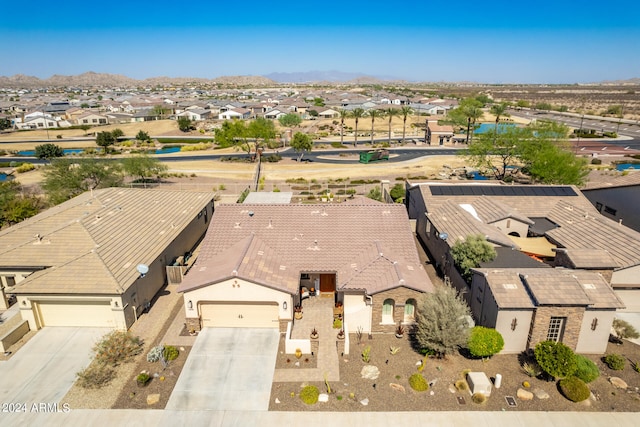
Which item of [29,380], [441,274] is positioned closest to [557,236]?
[441,274]

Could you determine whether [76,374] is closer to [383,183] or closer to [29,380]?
[29,380]

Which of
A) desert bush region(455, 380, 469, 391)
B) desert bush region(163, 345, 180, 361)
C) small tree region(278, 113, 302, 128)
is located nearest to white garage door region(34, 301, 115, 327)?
desert bush region(163, 345, 180, 361)

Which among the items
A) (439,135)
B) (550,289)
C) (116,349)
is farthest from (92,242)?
(439,135)

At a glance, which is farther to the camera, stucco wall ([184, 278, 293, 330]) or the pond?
the pond

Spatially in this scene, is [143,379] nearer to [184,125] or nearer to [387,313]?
[387,313]

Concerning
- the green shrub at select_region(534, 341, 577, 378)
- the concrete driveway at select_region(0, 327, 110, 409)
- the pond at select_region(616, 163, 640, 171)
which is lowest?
the pond at select_region(616, 163, 640, 171)

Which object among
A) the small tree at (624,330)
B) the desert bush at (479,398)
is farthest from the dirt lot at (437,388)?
the small tree at (624,330)

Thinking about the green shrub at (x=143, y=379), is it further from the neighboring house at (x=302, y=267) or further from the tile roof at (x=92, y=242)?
the tile roof at (x=92, y=242)

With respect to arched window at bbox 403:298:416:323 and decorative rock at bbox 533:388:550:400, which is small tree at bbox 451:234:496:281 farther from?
decorative rock at bbox 533:388:550:400
